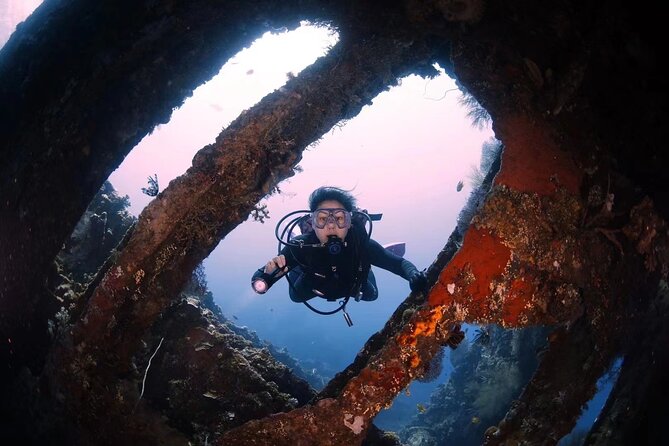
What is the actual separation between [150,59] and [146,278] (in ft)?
7.57

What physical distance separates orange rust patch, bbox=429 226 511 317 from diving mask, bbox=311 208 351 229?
2.49 m

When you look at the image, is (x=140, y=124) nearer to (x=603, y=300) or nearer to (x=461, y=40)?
(x=461, y=40)

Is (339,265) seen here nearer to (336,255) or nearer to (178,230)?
(336,255)

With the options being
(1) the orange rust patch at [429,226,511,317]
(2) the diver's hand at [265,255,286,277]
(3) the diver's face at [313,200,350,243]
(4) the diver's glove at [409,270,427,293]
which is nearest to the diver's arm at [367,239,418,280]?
(3) the diver's face at [313,200,350,243]

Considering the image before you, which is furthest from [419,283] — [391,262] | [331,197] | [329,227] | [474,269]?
[331,197]

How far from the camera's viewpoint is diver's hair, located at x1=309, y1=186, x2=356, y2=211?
552 centimetres

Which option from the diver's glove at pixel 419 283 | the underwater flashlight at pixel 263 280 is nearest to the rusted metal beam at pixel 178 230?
the underwater flashlight at pixel 263 280

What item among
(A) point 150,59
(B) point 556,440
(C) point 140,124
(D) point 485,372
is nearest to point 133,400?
(C) point 140,124

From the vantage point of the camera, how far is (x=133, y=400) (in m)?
3.35

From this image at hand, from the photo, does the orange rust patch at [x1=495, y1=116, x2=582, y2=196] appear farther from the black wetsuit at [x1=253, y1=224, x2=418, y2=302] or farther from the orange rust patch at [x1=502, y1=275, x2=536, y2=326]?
the black wetsuit at [x1=253, y1=224, x2=418, y2=302]

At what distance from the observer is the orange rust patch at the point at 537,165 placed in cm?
277

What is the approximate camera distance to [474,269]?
8.79ft

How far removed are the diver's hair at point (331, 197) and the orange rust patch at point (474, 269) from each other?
9.57ft

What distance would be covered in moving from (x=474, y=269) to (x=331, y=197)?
313cm
